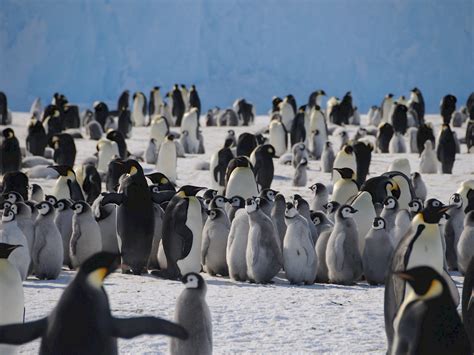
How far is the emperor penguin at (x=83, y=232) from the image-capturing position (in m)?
6.46

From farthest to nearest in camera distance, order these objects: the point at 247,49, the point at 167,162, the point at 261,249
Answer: the point at 247,49 → the point at 167,162 → the point at 261,249

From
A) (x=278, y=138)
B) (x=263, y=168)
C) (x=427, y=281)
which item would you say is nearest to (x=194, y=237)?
(x=427, y=281)

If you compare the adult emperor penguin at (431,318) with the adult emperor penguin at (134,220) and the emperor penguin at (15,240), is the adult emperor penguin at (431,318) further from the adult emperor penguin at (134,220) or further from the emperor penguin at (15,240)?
the adult emperor penguin at (134,220)

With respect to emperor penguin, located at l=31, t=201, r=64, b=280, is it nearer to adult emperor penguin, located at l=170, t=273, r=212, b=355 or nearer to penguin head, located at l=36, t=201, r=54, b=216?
penguin head, located at l=36, t=201, r=54, b=216

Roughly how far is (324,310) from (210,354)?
141 centimetres

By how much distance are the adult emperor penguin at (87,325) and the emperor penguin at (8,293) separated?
0.92m

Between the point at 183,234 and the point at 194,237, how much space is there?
99mm

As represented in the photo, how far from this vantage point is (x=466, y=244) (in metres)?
6.35

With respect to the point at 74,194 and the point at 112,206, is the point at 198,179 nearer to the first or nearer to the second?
the point at 74,194

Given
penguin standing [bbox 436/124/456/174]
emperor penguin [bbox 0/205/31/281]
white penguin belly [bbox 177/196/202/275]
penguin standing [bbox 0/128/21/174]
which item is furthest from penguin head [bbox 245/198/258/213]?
penguin standing [bbox 436/124/456/174]

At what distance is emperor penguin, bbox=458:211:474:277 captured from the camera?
634cm

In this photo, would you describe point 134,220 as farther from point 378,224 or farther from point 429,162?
point 429,162

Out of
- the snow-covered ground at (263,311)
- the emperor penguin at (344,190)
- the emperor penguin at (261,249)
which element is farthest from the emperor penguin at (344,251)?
the emperor penguin at (344,190)

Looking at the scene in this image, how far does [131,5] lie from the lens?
112 feet
